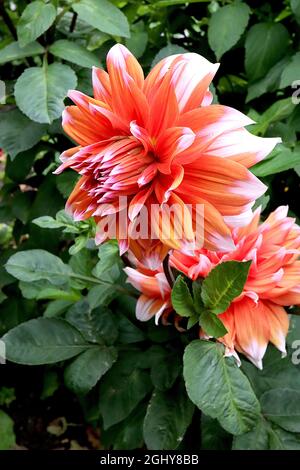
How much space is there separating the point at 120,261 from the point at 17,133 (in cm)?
33

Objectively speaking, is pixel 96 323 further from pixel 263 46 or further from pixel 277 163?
pixel 263 46

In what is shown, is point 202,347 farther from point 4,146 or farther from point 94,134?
point 4,146

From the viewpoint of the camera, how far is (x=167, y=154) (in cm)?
54

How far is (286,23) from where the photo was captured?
4.04ft

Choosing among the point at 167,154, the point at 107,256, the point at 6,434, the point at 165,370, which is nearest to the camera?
the point at 167,154

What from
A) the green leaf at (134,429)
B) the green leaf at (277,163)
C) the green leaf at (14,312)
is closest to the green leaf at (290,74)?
the green leaf at (277,163)

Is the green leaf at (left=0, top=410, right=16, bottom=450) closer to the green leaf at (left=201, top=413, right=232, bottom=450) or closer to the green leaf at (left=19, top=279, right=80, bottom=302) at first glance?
the green leaf at (left=19, top=279, right=80, bottom=302)

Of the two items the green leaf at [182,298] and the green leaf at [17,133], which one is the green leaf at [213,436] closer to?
the green leaf at [182,298]

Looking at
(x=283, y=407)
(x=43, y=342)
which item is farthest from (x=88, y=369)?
(x=283, y=407)

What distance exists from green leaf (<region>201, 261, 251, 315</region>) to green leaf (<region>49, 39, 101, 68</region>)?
50 centimetres

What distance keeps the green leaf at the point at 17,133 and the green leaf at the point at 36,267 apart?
211 millimetres

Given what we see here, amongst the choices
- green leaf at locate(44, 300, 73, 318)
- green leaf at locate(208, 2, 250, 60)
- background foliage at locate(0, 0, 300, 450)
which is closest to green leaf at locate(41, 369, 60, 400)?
background foliage at locate(0, 0, 300, 450)

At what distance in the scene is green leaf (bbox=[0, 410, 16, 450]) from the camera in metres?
1.52

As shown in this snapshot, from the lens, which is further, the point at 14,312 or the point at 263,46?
the point at 14,312
